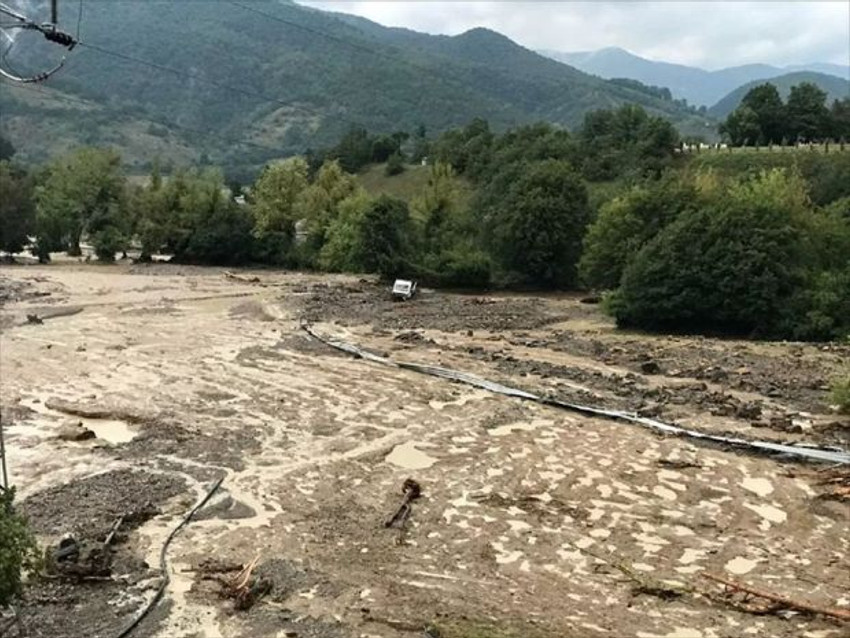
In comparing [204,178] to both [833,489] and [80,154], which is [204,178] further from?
Answer: [833,489]

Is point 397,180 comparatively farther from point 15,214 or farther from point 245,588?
point 245,588

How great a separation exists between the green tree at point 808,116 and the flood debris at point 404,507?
68626 millimetres

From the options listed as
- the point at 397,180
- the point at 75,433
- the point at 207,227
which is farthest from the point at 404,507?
the point at 397,180

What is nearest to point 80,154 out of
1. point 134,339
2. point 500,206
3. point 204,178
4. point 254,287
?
point 204,178

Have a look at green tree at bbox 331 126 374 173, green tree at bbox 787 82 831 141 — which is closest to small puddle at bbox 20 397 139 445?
green tree at bbox 787 82 831 141

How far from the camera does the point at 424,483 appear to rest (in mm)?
17234

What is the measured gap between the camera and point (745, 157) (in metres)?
69.4

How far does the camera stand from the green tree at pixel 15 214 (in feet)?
202

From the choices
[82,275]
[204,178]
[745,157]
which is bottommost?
[82,275]

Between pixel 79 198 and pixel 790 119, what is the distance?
59971 mm

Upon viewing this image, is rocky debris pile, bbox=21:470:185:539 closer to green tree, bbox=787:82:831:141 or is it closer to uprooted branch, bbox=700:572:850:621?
uprooted branch, bbox=700:572:850:621

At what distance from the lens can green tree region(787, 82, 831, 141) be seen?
2965 inches

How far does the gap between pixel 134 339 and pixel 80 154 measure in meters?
42.2

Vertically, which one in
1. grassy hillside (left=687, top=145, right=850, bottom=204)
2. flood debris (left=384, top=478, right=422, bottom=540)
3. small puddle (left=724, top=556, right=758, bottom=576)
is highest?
grassy hillside (left=687, top=145, right=850, bottom=204)
